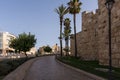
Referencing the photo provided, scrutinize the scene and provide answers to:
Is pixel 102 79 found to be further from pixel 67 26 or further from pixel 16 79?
pixel 67 26

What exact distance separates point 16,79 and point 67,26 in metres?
66.8

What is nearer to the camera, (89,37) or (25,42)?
(89,37)

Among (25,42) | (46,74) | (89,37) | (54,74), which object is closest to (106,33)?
(54,74)

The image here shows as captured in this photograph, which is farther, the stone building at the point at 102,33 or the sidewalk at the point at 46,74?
the stone building at the point at 102,33

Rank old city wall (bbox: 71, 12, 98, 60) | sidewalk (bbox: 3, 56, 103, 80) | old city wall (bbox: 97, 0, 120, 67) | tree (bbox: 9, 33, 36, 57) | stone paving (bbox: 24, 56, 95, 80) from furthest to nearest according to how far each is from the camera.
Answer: tree (bbox: 9, 33, 36, 57), old city wall (bbox: 71, 12, 98, 60), old city wall (bbox: 97, 0, 120, 67), stone paving (bbox: 24, 56, 95, 80), sidewalk (bbox: 3, 56, 103, 80)

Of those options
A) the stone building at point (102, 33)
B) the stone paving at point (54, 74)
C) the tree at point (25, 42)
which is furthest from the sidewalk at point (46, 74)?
the tree at point (25, 42)

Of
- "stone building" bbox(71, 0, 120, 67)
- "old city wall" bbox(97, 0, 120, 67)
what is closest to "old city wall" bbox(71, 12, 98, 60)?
"stone building" bbox(71, 0, 120, 67)

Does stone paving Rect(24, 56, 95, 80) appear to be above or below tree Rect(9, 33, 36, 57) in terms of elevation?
below

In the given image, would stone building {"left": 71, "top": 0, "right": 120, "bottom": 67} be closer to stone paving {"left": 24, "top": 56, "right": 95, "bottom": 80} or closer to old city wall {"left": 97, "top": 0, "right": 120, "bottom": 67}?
old city wall {"left": 97, "top": 0, "right": 120, "bottom": 67}

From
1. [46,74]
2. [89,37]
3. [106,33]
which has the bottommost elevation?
[46,74]

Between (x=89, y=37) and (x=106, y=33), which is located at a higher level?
(x=89, y=37)

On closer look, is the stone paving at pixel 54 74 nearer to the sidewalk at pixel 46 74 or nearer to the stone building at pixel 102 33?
the sidewalk at pixel 46 74

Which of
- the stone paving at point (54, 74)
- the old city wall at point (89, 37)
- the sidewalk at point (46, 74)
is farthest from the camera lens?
the old city wall at point (89, 37)

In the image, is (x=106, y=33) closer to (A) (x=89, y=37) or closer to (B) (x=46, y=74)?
(B) (x=46, y=74)
